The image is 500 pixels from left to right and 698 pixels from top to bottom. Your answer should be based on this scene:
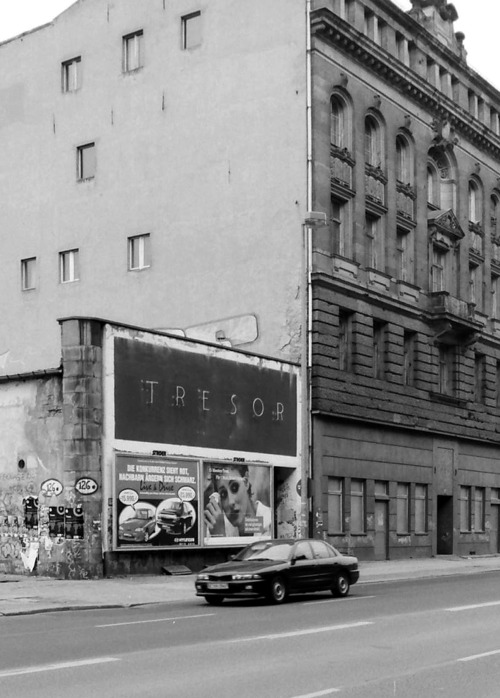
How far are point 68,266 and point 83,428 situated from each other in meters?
17.1

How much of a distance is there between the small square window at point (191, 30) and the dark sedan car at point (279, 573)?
79.2 ft

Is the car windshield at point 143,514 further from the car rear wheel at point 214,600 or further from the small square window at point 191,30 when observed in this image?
the small square window at point 191,30

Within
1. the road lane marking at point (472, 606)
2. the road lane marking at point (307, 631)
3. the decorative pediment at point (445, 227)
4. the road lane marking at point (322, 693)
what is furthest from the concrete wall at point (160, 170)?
the road lane marking at point (322, 693)

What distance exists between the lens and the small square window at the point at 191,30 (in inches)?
1667

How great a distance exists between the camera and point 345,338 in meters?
40.9

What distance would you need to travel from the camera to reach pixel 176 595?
81.5 ft

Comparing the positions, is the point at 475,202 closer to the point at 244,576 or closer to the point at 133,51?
the point at 133,51

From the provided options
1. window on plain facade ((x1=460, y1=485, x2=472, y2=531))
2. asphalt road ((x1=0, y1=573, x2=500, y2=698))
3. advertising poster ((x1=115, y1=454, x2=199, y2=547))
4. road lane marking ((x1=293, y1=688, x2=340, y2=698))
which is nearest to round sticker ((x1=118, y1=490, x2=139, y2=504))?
advertising poster ((x1=115, y1=454, x2=199, y2=547))

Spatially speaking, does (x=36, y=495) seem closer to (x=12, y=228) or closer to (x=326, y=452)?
(x=326, y=452)

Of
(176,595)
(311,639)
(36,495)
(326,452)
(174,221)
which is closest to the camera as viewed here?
(311,639)

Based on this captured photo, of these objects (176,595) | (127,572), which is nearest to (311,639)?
(176,595)

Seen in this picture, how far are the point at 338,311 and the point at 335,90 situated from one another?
26.4ft

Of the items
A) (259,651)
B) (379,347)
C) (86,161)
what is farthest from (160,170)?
(259,651)

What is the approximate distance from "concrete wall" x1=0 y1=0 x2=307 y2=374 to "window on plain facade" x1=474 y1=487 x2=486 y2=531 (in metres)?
15.6
